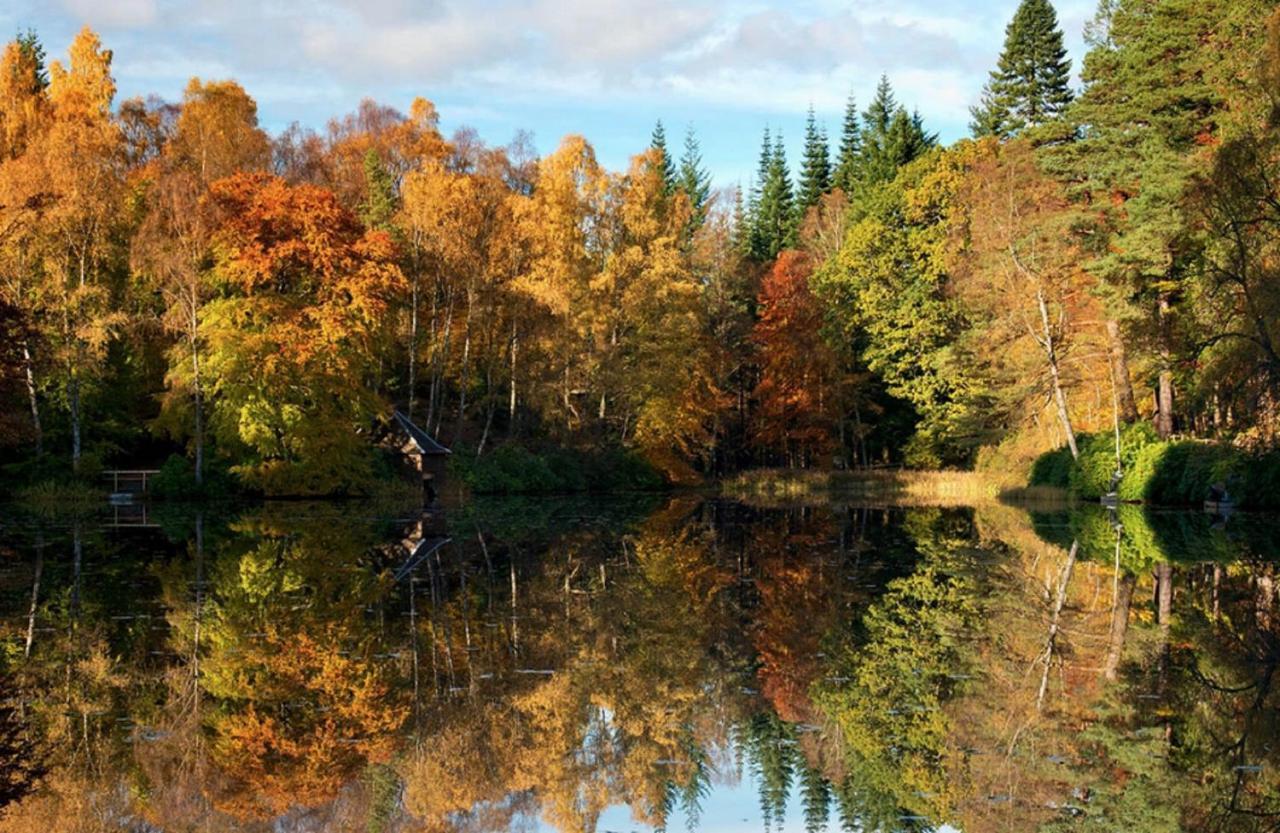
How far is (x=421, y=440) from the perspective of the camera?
1720 inches

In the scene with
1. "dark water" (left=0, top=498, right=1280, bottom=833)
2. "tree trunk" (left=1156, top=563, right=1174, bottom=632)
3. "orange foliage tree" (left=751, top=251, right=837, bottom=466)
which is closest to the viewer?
"dark water" (left=0, top=498, right=1280, bottom=833)

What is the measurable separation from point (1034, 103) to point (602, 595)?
45.8m

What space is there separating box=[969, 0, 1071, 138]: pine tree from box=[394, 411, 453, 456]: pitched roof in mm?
28684

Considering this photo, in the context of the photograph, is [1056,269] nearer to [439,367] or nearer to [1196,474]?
[1196,474]

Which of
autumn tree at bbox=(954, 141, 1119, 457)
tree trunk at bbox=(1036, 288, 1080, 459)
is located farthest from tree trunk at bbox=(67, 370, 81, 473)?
tree trunk at bbox=(1036, 288, 1080, 459)

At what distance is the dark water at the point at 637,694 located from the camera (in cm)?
744

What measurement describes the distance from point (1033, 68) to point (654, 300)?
2156 centimetres

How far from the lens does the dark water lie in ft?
24.4

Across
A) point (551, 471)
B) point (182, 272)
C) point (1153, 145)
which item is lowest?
point (551, 471)

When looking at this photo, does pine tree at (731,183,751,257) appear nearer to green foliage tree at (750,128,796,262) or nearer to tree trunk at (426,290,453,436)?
green foliage tree at (750,128,796,262)

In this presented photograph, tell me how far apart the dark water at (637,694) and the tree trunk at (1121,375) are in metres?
20.2

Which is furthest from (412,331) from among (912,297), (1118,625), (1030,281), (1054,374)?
(1118,625)

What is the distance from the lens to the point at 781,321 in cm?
5603

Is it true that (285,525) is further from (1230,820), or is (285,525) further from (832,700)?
(1230,820)
